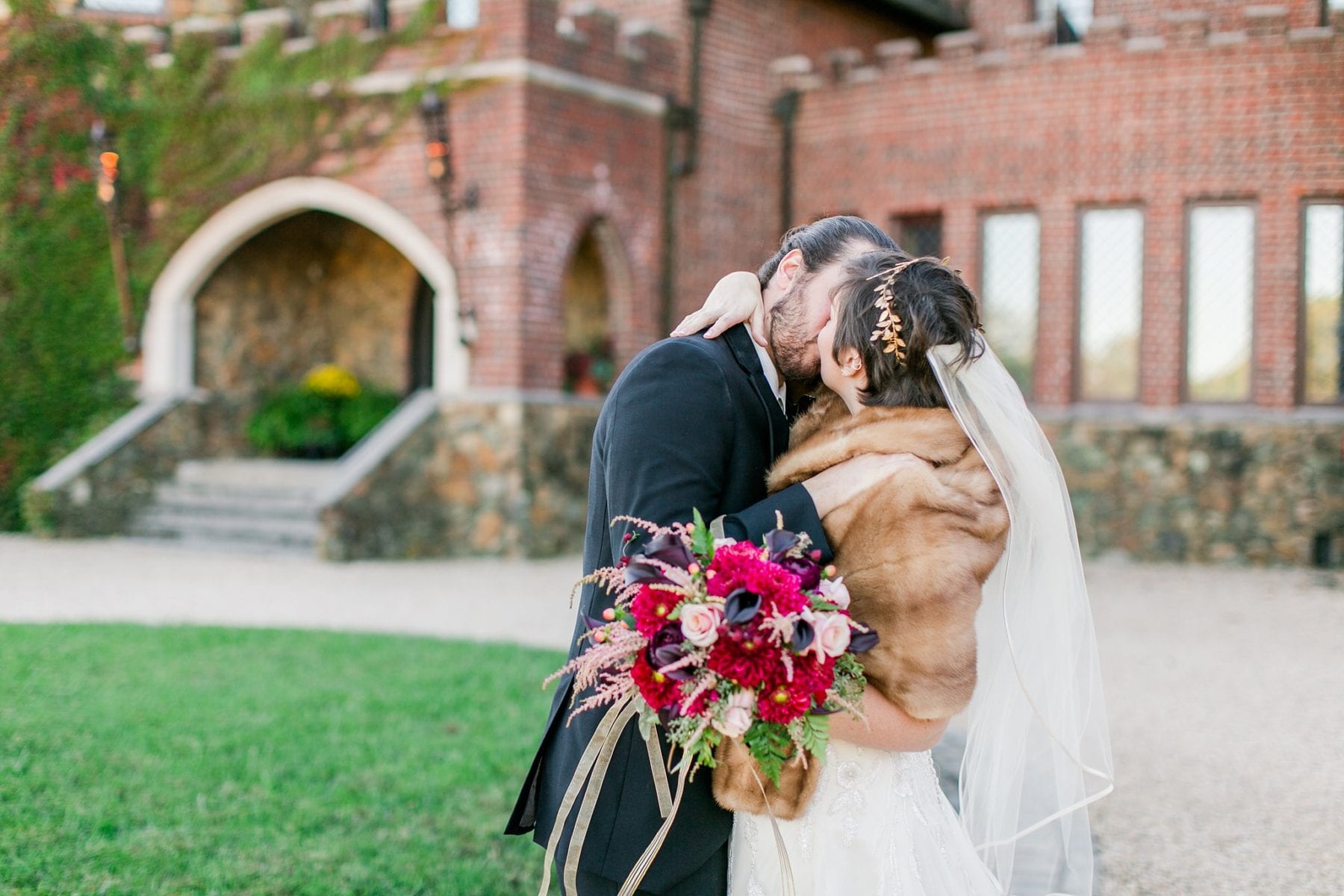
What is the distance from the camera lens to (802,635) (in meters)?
1.74

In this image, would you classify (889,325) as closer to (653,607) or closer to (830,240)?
(830,240)

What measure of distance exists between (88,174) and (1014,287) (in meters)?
10.6

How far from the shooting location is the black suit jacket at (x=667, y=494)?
199 cm

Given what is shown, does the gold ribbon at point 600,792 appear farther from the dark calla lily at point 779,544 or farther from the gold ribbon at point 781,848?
the dark calla lily at point 779,544

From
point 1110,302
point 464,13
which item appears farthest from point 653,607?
point 464,13

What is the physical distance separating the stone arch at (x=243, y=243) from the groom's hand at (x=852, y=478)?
31.6 feet

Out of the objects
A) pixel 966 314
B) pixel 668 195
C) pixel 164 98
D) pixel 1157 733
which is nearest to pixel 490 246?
pixel 668 195

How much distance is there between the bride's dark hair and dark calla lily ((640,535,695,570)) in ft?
1.81

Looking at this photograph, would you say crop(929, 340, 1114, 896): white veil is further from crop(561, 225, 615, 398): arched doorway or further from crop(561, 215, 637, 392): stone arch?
crop(561, 225, 615, 398): arched doorway

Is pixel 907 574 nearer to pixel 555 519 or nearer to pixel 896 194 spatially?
pixel 555 519

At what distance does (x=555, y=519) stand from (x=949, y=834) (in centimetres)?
941

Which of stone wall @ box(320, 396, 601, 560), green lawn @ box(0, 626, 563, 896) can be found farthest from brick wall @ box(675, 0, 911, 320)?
green lawn @ box(0, 626, 563, 896)

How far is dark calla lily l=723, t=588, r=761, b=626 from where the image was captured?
1716mm

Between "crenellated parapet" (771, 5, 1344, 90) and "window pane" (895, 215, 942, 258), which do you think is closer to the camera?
"crenellated parapet" (771, 5, 1344, 90)
